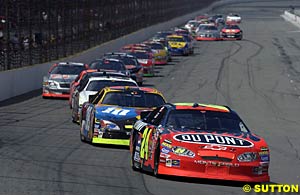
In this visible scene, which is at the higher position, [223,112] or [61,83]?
[223,112]

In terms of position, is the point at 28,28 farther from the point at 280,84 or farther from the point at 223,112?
the point at 223,112

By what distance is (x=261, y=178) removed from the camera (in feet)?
44.5

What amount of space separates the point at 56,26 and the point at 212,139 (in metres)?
34.5

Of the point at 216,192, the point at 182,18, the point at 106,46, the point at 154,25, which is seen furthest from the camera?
the point at 182,18

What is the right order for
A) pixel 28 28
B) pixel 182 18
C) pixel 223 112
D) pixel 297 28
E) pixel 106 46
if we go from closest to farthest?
pixel 223 112 < pixel 28 28 < pixel 106 46 < pixel 297 28 < pixel 182 18

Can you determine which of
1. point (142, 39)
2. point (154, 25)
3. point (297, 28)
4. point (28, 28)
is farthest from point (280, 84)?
point (297, 28)

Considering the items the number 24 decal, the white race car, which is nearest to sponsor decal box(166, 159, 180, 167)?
the number 24 decal

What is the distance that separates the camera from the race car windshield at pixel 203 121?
1451cm

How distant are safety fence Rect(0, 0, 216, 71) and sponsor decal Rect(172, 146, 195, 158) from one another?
70.9 feet

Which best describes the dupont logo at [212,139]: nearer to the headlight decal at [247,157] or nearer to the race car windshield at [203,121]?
the headlight decal at [247,157]

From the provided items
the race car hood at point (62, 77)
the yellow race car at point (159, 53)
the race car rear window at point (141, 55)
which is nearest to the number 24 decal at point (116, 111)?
the race car hood at point (62, 77)

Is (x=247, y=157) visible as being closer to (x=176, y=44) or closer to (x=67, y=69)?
(x=67, y=69)

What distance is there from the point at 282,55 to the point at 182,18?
182 feet

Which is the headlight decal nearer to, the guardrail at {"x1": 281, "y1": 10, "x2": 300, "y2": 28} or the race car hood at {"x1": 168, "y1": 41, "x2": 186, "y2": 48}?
the race car hood at {"x1": 168, "y1": 41, "x2": 186, "y2": 48}
